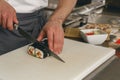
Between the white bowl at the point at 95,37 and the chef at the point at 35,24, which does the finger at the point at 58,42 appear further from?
the white bowl at the point at 95,37

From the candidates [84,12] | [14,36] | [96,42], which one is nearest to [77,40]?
[96,42]

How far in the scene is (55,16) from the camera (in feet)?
2.92

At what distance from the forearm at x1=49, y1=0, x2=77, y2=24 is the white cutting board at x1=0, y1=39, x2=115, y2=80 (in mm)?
106

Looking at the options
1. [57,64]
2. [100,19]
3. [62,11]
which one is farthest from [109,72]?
[100,19]

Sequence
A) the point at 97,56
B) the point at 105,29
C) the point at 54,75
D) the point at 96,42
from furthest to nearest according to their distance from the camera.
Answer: the point at 105,29
the point at 96,42
the point at 97,56
the point at 54,75

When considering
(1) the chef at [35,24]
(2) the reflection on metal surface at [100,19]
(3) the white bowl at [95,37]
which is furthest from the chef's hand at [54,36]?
(2) the reflection on metal surface at [100,19]

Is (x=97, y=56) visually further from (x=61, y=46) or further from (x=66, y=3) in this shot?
(x=66, y=3)

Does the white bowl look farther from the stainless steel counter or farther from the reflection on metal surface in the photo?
the reflection on metal surface

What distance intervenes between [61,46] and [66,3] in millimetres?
223

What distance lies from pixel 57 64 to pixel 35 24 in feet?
1.06

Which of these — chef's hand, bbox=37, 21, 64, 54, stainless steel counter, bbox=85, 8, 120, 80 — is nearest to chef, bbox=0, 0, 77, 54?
chef's hand, bbox=37, 21, 64, 54

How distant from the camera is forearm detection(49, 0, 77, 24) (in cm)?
88

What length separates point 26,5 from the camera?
0.94 m

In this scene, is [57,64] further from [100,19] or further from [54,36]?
[100,19]
